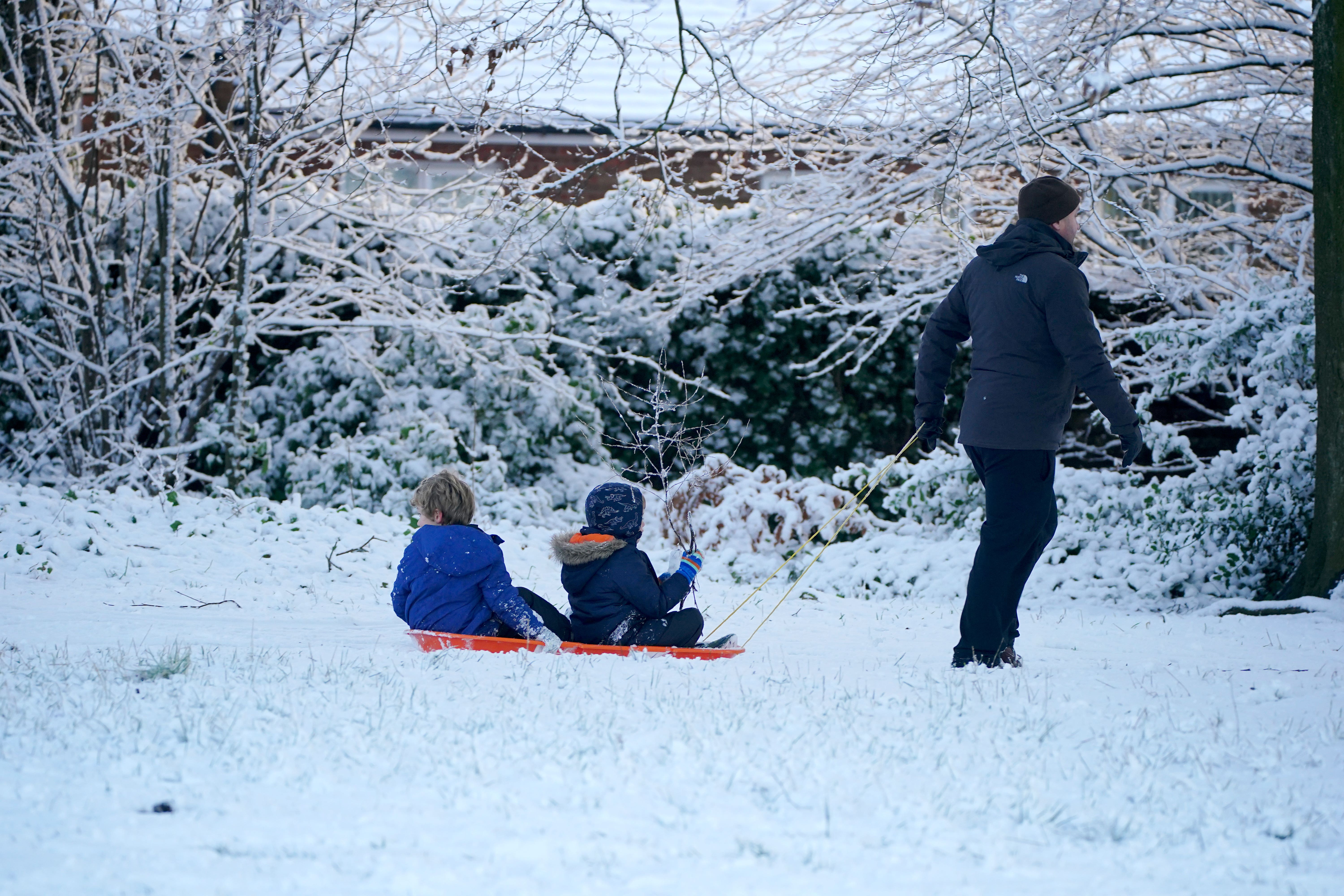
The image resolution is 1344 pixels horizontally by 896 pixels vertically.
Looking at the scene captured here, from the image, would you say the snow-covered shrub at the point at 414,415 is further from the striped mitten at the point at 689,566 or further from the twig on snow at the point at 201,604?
the striped mitten at the point at 689,566

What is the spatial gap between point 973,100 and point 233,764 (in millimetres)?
6721

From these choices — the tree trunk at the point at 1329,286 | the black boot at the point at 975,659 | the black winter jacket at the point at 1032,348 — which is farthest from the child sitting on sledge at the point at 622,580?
the tree trunk at the point at 1329,286

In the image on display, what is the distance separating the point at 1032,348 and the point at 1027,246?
36 cm

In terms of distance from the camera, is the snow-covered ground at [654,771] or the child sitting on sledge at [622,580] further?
the child sitting on sledge at [622,580]

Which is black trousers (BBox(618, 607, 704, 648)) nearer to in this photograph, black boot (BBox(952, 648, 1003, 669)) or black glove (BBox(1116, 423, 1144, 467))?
black boot (BBox(952, 648, 1003, 669))

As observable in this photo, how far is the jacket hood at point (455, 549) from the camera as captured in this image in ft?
14.8

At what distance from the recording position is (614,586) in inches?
181

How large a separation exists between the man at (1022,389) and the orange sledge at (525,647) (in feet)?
3.09

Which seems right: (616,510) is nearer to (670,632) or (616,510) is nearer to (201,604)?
(670,632)

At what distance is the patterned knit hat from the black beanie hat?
1750 mm

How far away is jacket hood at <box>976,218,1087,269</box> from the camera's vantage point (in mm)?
4305

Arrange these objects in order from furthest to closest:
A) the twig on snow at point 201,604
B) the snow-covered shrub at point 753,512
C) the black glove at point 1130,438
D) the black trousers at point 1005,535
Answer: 1. the snow-covered shrub at point 753,512
2. the twig on snow at point 201,604
3. the black trousers at point 1005,535
4. the black glove at point 1130,438

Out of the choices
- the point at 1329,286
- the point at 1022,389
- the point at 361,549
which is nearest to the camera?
the point at 1022,389

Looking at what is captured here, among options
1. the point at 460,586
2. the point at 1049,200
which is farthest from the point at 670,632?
the point at 1049,200
